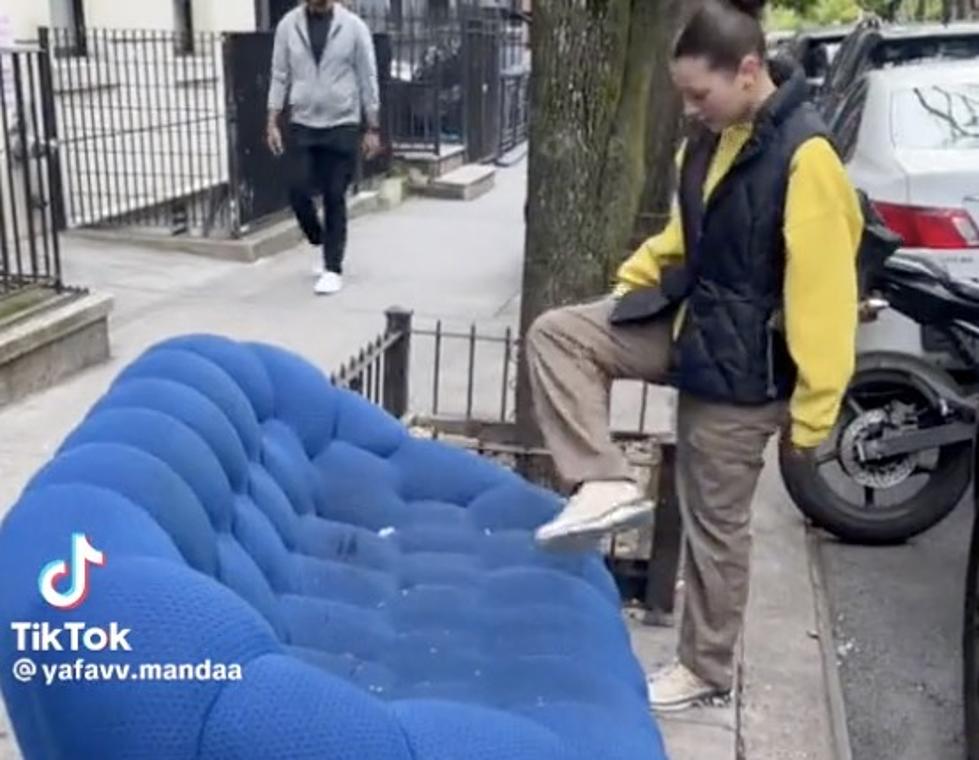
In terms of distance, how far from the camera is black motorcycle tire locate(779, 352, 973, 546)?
4688 millimetres

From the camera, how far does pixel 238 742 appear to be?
200 centimetres

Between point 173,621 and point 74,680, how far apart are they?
163 mm

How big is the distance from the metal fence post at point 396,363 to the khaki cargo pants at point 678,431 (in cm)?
138

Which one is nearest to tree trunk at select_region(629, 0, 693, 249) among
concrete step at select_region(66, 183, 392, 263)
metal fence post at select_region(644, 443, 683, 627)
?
concrete step at select_region(66, 183, 392, 263)

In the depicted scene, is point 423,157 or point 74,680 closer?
point 74,680

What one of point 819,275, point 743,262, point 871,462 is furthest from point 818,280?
point 871,462

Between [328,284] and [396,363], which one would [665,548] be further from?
[328,284]

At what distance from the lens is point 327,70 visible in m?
7.90

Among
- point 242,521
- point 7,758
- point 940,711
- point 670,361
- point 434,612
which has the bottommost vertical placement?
point 940,711

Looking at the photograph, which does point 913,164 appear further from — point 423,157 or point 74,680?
point 423,157

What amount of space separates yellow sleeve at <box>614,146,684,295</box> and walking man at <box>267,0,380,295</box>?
4.81m

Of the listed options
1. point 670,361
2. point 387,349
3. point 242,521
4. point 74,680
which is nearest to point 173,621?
point 74,680

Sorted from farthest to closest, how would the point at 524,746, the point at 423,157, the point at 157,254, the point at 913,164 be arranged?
the point at 423,157
the point at 157,254
the point at 913,164
the point at 524,746

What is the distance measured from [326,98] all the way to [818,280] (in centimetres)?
543
